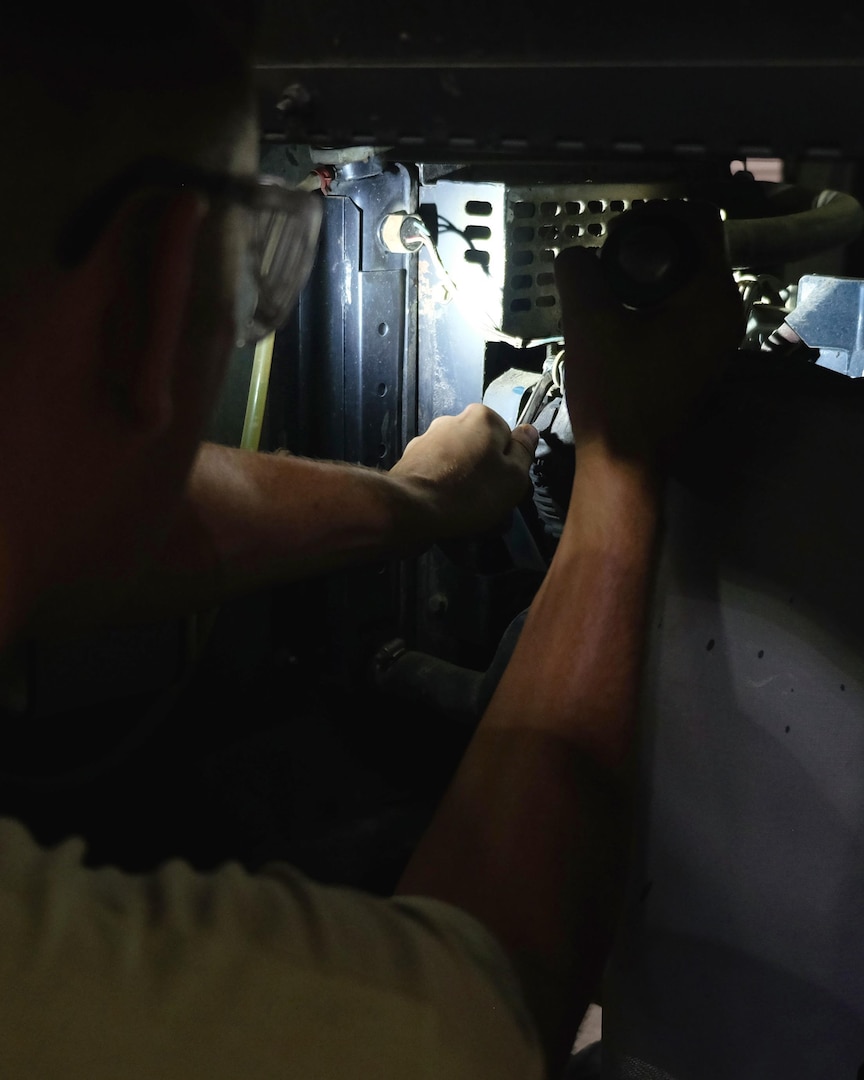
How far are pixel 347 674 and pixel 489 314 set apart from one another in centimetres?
60

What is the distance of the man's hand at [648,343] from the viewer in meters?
0.58

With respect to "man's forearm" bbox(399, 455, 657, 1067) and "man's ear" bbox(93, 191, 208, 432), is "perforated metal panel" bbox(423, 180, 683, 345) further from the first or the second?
"man's ear" bbox(93, 191, 208, 432)

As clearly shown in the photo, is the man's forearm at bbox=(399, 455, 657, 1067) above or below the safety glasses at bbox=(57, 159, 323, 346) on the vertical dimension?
below

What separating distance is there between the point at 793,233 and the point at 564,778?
49cm

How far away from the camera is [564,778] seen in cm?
56

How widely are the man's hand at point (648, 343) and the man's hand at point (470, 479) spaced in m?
0.27

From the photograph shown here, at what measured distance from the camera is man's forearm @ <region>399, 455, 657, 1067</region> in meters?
0.51

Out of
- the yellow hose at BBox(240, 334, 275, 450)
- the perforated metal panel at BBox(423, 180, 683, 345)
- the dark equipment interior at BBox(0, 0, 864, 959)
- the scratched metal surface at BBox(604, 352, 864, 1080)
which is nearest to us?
the dark equipment interior at BBox(0, 0, 864, 959)

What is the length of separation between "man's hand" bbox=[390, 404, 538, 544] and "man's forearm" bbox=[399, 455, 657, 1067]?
253 mm

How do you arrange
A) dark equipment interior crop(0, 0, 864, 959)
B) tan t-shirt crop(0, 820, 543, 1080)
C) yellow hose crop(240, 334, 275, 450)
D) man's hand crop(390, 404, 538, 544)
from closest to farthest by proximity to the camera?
tan t-shirt crop(0, 820, 543, 1080), dark equipment interior crop(0, 0, 864, 959), man's hand crop(390, 404, 538, 544), yellow hose crop(240, 334, 275, 450)

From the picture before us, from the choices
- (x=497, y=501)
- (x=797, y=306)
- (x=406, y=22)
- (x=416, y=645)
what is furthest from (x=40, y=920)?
(x=797, y=306)

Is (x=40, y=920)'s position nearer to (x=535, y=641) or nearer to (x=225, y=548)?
(x=535, y=641)

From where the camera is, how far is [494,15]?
0.49m

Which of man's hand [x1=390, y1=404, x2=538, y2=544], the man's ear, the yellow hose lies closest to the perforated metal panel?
man's hand [x1=390, y1=404, x2=538, y2=544]
